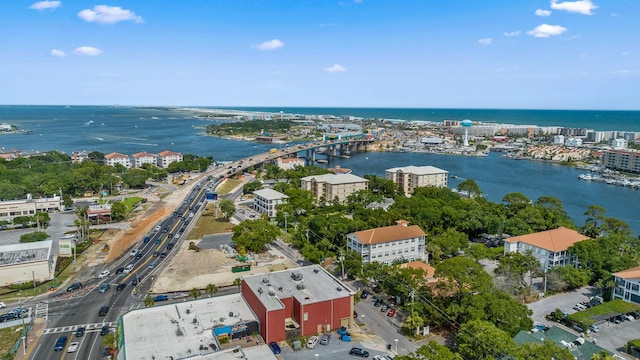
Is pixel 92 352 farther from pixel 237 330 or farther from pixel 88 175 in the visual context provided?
pixel 88 175

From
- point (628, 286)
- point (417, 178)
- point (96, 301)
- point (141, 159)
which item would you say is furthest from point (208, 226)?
point (141, 159)

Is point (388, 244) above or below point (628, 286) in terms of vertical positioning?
above

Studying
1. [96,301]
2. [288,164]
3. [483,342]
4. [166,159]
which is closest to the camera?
[483,342]

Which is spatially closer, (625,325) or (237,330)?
(237,330)

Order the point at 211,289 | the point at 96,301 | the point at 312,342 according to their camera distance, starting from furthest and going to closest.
Answer: the point at 96,301 → the point at 211,289 → the point at 312,342

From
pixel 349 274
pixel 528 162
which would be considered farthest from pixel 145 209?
pixel 528 162

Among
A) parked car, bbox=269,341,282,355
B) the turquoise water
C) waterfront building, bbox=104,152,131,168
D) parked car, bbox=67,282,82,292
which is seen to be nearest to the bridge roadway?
parked car, bbox=67,282,82,292

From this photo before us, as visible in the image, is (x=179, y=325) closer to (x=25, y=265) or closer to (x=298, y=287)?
(x=298, y=287)
